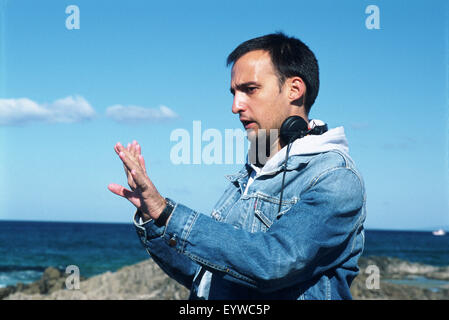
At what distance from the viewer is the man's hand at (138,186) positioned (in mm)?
1873

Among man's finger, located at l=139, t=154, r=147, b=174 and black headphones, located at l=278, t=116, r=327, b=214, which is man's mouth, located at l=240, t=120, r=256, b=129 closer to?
black headphones, located at l=278, t=116, r=327, b=214

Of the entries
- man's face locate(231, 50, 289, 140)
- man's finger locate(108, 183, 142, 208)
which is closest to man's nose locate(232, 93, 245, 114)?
man's face locate(231, 50, 289, 140)

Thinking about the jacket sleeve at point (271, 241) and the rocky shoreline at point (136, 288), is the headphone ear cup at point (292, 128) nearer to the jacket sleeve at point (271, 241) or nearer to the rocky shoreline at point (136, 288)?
the jacket sleeve at point (271, 241)

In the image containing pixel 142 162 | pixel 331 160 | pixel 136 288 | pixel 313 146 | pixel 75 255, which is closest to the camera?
pixel 142 162

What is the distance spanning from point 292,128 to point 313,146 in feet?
0.50

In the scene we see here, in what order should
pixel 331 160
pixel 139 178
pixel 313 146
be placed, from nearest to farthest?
pixel 139 178
pixel 331 160
pixel 313 146

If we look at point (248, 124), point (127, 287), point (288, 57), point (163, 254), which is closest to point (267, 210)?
point (248, 124)

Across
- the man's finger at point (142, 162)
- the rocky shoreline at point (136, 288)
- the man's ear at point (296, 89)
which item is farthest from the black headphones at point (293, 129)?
the rocky shoreline at point (136, 288)

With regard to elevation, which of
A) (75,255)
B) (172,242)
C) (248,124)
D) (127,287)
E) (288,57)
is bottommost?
(75,255)

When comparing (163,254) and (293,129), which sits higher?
(293,129)

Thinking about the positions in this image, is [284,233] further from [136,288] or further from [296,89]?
[136,288]

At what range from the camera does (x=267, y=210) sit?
2.19 m

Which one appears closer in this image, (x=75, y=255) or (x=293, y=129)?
(x=293, y=129)

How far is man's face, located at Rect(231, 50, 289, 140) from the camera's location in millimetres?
2355
